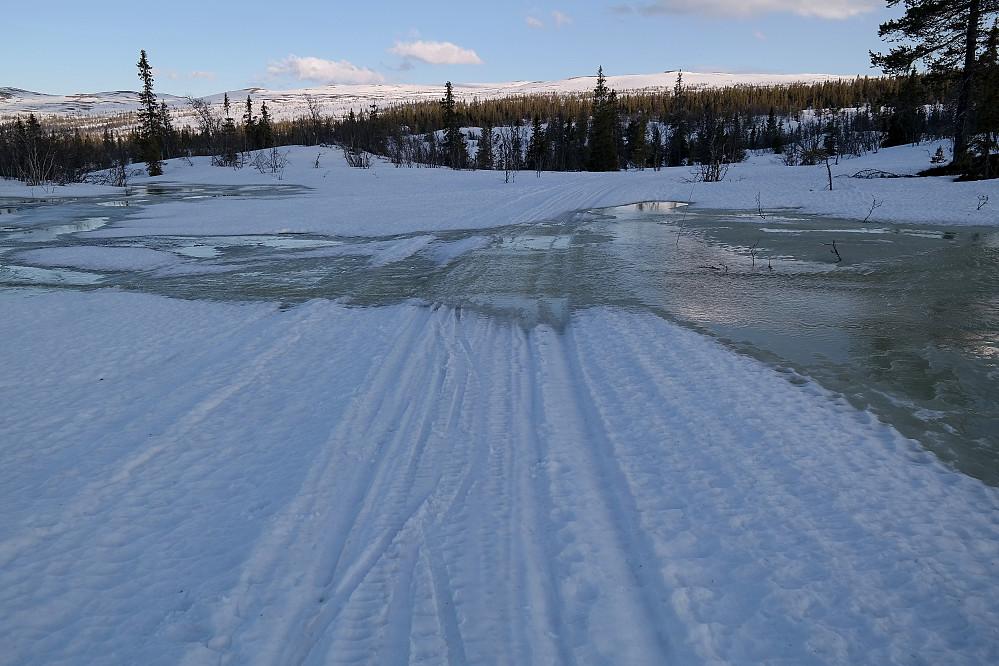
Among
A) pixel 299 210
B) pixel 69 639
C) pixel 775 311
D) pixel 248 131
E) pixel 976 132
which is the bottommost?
pixel 69 639

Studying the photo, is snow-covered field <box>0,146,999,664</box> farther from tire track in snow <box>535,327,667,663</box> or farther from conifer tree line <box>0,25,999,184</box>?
conifer tree line <box>0,25,999,184</box>

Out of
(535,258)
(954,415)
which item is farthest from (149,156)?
(954,415)

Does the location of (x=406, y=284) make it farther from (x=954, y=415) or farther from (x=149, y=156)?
(x=149, y=156)

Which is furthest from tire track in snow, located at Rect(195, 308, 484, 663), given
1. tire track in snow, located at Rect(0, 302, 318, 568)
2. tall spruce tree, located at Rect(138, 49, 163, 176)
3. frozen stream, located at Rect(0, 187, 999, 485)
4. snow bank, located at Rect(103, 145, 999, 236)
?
tall spruce tree, located at Rect(138, 49, 163, 176)

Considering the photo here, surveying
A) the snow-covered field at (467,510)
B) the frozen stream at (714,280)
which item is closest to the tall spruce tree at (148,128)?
the frozen stream at (714,280)

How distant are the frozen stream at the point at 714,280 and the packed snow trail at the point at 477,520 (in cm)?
82

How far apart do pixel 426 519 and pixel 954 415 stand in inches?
158

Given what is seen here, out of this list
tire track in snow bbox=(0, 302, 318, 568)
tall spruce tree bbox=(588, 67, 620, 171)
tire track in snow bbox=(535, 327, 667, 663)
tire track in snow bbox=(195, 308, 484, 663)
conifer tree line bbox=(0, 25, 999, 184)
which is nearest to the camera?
tire track in snow bbox=(535, 327, 667, 663)

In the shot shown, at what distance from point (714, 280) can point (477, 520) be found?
660cm

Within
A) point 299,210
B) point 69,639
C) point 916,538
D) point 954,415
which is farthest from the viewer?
point 299,210

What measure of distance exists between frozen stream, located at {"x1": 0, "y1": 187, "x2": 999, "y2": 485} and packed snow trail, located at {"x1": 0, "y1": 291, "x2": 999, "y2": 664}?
0.82m

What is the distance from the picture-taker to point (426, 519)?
126 inches

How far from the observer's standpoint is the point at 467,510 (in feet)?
10.8

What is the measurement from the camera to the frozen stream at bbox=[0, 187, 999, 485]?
16.3 ft
